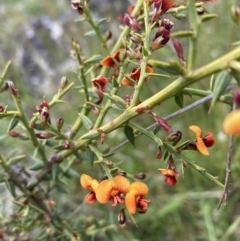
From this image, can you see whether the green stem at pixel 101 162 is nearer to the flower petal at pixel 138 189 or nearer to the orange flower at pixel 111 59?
the flower petal at pixel 138 189

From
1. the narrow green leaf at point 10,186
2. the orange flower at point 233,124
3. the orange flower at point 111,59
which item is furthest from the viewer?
the narrow green leaf at point 10,186

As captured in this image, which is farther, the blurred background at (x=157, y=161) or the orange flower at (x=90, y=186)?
the blurred background at (x=157, y=161)

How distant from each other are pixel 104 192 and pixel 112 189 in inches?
0.7

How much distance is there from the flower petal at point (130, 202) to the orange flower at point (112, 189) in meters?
0.02

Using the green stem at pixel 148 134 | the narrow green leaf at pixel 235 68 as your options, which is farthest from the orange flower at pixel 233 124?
the green stem at pixel 148 134

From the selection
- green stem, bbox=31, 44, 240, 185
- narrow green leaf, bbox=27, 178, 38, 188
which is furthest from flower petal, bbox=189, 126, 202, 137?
narrow green leaf, bbox=27, 178, 38, 188

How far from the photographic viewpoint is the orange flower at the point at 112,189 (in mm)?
747

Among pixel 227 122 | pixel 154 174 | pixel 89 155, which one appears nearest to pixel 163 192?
pixel 154 174

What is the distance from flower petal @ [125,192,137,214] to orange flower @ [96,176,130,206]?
2cm

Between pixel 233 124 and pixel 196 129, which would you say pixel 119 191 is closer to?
pixel 196 129

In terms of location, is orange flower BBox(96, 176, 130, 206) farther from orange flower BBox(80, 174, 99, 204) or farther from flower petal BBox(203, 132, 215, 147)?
flower petal BBox(203, 132, 215, 147)

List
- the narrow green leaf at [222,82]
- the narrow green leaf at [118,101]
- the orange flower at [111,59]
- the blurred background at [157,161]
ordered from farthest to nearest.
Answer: the blurred background at [157,161] < the orange flower at [111,59] < the narrow green leaf at [118,101] < the narrow green leaf at [222,82]

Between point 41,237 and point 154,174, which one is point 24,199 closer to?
point 41,237

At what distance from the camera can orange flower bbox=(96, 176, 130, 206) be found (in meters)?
0.75
